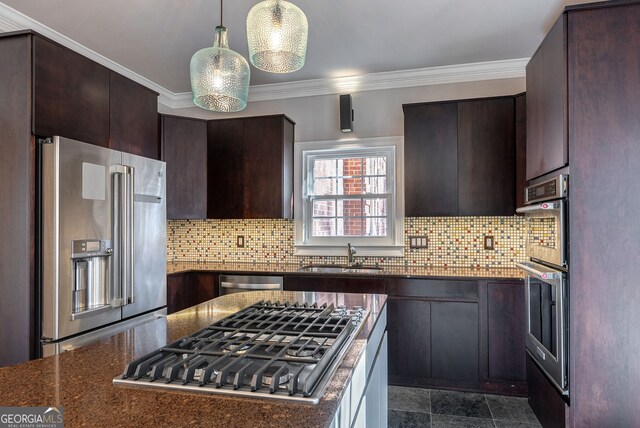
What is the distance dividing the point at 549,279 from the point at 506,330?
1.18 meters

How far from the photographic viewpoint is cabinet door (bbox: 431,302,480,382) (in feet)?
9.89

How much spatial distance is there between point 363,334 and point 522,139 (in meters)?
2.46

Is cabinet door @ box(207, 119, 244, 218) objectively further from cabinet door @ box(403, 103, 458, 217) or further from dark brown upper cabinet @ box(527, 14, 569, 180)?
dark brown upper cabinet @ box(527, 14, 569, 180)

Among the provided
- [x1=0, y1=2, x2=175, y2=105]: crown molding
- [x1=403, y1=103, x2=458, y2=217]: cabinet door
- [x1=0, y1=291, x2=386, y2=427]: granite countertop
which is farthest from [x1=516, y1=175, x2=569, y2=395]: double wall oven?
[x1=0, y1=2, x2=175, y2=105]: crown molding

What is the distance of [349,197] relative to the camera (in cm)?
399

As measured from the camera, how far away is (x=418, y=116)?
3438 millimetres

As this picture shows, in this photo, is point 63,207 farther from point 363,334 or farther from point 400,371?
point 400,371

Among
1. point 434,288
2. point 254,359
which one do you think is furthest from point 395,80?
point 254,359

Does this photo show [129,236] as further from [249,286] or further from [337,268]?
[337,268]

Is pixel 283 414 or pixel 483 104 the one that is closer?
pixel 283 414

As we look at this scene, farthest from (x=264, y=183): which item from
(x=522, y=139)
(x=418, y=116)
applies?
(x=522, y=139)

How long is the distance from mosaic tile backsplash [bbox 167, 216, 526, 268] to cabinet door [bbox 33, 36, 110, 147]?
187 centimetres

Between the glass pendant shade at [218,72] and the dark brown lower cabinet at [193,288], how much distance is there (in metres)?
2.19

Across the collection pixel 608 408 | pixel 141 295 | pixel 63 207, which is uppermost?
pixel 63 207
